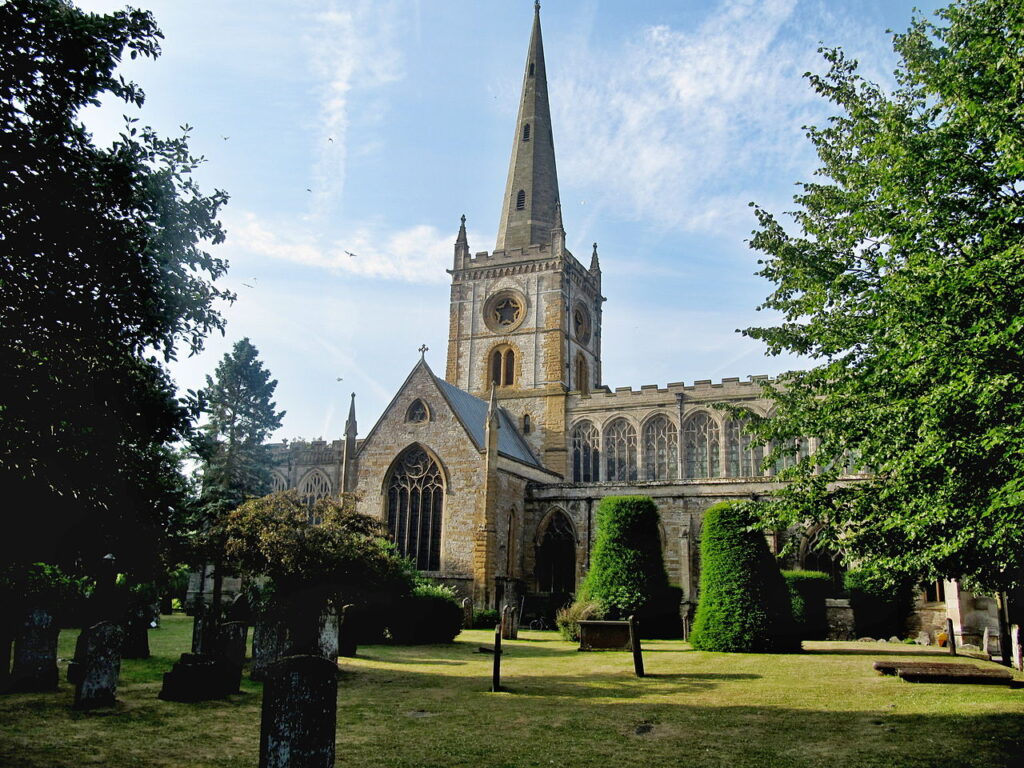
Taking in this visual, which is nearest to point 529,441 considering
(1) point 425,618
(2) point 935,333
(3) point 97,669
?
(1) point 425,618

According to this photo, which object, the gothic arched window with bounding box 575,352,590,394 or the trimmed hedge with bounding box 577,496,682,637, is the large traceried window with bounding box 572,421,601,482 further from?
the trimmed hedge with bounding box 577,496,682,637

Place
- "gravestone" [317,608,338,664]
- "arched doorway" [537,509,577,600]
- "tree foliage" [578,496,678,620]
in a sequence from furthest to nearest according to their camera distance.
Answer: "arched doorway" [537,509,577,600]
"tree foliage" [578,496,678,620]
"gravestone" [317,608,338,664]

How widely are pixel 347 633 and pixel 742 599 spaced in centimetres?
967

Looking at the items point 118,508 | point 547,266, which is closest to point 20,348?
point 118,508

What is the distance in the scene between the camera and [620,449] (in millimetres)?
43906

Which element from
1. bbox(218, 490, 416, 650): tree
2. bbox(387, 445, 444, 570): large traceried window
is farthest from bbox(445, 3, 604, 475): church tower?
bbox(218, 490, 416, 650): tree

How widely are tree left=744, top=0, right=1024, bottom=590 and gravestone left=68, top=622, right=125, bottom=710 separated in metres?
9.69

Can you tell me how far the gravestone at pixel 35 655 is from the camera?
38.3 feet

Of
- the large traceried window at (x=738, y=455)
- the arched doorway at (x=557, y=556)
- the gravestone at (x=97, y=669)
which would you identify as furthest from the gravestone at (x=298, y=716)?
the large traceried window at (x=738, y=455)

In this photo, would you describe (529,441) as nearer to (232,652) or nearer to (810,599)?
(810,599)

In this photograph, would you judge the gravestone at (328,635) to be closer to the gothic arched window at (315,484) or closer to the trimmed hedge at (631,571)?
the trimmed hedge at (631,571)

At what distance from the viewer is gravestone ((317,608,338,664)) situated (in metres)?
14.1

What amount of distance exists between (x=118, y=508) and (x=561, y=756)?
259 inches

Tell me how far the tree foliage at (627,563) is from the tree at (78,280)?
1632 centimetres
